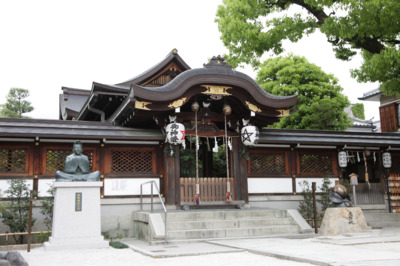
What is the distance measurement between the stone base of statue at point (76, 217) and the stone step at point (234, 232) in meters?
1.98

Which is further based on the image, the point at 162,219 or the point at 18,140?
the point at 18,140

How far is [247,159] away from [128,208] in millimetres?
4429

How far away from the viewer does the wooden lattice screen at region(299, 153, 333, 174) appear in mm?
15570

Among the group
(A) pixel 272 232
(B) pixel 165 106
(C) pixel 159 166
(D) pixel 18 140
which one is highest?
(B) pixel 165 106

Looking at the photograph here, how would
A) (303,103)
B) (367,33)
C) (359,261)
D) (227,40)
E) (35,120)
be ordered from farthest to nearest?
(303,103)
(227,40)
(35,120)
(367,33)
(359,261)

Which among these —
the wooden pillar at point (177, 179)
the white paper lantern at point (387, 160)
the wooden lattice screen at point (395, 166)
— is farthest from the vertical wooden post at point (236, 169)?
the wooden lattice screen at point (395, 166)

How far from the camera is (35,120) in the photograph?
13.0 m

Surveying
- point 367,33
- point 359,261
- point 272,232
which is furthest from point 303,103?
point 359,261

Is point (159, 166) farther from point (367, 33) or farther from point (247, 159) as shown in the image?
point (367, 33)

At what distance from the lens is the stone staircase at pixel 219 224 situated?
1084 centimetres

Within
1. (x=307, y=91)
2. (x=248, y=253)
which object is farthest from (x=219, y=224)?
(x=307, y=91)

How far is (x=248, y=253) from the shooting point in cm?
850

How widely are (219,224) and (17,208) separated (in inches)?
226

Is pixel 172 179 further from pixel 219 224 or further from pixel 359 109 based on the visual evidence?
pixel 359 109
